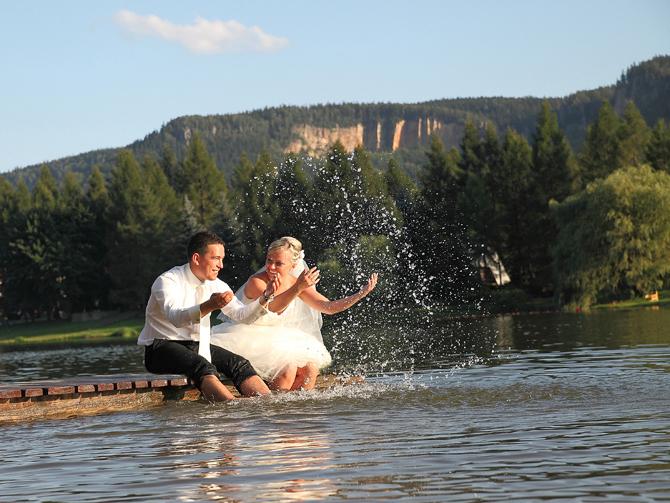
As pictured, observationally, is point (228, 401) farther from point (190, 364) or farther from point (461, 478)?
point (461, 478)

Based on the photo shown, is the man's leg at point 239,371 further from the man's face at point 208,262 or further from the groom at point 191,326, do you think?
the man's face at point 208,262

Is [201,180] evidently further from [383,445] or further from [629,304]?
[383,445]

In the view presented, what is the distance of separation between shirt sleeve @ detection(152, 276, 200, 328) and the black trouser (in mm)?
396

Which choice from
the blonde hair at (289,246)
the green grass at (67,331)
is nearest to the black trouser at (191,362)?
the blonde hair at (289,246)

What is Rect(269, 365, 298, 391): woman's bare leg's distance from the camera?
45.8 feet

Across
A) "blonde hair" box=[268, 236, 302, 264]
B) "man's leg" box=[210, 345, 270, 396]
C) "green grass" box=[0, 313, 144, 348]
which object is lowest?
"green grass" box=[0, 313, 144, 348]

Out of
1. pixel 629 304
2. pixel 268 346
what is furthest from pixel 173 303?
pixel 629 304

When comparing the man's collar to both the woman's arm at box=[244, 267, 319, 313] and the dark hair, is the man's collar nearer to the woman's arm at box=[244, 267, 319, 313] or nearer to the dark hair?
the dark hair

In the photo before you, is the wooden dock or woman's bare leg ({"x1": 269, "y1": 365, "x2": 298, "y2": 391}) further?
woman's bare leg ({"x1": 269, "y1": 365, "x2": 298, "y2": 391})

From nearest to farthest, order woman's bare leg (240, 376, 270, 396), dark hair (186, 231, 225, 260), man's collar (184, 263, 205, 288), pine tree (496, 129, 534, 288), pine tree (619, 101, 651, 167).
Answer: dark hair (186, 231, 225, 260) < man's collar (184, 263, 205, 288) < woman's bare leg (240, 376, 270, 396) < pine tree (496, 129, 534, 288) < pine tree (619, 101, 651, 167)

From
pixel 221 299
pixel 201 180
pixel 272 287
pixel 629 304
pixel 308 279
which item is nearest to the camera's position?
pixel 221 299

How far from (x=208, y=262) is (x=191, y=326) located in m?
0.85

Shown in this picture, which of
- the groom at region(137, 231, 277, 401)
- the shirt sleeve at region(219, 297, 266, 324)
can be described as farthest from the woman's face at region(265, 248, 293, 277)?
the groom at region(137, 231, 277, 401)

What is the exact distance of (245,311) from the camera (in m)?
13.7
